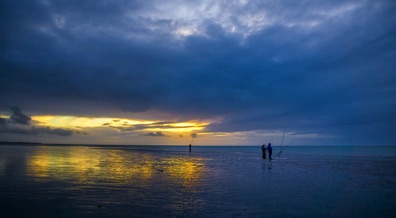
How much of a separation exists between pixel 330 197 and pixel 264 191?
11.8ft

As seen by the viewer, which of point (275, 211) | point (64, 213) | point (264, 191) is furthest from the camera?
point (264, 191)

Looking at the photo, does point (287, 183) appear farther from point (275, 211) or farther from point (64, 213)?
point (64, 213)

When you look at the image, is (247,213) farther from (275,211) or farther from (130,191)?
(130,191)

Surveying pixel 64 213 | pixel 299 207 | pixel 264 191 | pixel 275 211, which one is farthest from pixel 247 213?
pixel 64 213

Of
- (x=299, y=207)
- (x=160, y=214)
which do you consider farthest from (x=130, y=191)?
(x=299, y=207)

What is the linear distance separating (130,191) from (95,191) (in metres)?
1.88

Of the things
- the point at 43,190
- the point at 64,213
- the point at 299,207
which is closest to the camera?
the point at 64,213

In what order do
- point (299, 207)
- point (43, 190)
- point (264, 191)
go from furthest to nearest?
point (264, 191), point (43, 190), point (299, 207)

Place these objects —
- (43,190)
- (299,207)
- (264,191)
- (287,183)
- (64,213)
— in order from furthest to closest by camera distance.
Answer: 1. (287,183)
2. (264,191)
3. (43,190)
4. (299,207)
5. (64,213)

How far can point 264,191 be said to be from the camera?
17.8 meters

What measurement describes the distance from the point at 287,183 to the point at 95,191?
13.0 metres

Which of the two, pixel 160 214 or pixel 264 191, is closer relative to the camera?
pixel 160 214

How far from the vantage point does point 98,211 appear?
476 inches

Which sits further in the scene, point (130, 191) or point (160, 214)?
point (130, 191)
